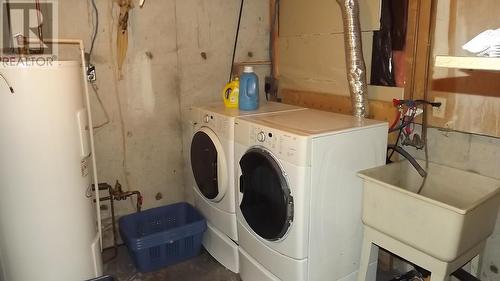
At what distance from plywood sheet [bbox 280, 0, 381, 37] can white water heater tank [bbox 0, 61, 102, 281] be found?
159 cm

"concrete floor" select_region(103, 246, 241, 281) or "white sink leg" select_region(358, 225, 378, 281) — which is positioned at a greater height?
"white sink leg" select_region(358, 225, 378, 281)

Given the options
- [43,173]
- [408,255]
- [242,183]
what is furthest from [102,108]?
[408,255]

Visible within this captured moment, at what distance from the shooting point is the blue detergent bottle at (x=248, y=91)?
2.19 meters

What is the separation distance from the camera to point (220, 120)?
2078 mm

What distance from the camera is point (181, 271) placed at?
7.41ft

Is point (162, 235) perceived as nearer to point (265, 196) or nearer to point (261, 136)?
point (265, 196)

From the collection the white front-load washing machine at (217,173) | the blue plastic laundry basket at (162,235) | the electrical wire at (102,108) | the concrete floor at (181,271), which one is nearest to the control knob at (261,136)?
the white front-load washing machine at (217,173)

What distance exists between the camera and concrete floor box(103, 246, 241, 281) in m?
2.19

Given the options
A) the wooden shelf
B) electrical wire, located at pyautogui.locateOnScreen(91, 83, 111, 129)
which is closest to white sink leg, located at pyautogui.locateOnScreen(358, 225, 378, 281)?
the wooden shelf

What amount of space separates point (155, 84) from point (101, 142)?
0.54 m

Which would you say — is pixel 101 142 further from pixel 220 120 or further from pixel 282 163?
pixel 282 163

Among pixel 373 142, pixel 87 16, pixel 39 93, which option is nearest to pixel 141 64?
pixel 87 16

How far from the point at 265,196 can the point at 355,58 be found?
93cm

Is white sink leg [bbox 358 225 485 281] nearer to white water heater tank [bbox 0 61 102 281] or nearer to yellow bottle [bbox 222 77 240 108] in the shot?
yellow bottle [bbox 222 77 240 108]
